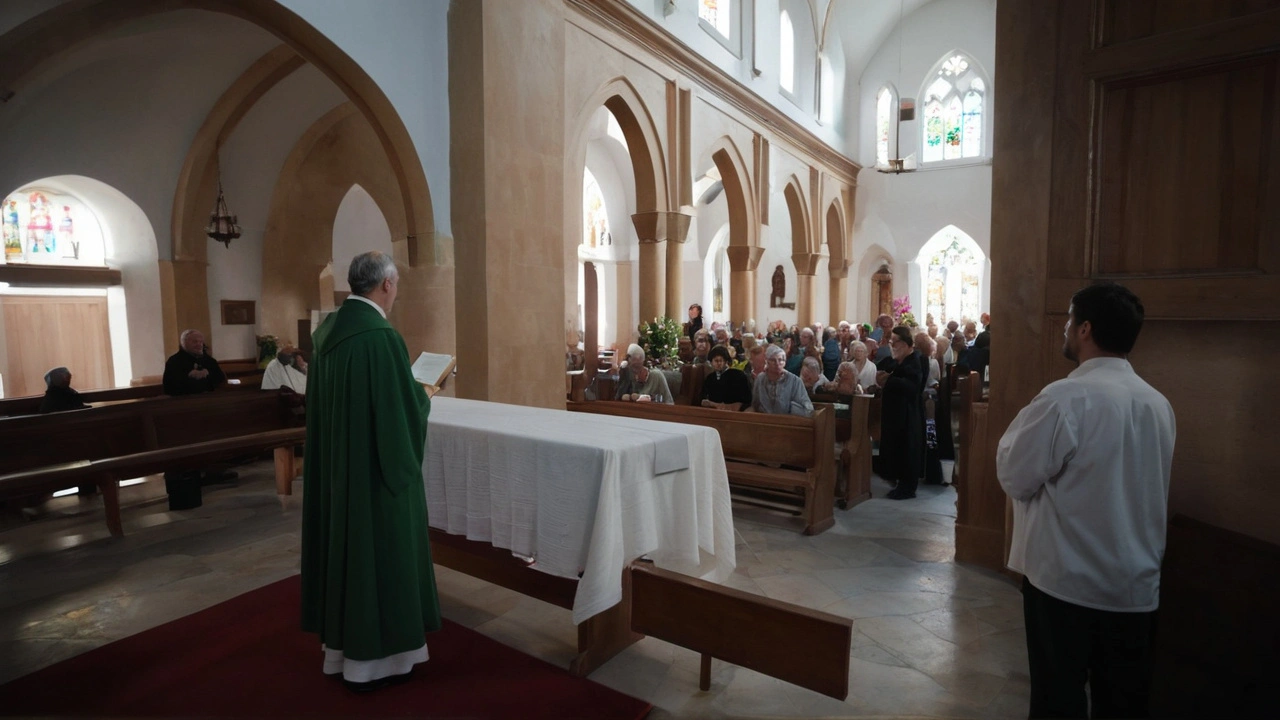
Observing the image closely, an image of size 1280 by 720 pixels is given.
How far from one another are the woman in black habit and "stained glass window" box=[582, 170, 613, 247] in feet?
44.2

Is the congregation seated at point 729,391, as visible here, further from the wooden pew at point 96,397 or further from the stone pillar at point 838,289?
the stone pillar at point 838,289

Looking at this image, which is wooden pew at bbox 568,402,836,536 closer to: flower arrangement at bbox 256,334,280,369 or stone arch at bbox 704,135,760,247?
flower arrangement at bbox 256,334,280,369

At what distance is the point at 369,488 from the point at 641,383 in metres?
4.64

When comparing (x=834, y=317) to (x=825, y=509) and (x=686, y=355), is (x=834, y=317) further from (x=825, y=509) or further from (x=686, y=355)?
(x=825, y=509)

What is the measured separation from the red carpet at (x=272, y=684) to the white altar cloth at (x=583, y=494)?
1.51 ft

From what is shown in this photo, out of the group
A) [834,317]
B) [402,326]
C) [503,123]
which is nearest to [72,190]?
[402,326]

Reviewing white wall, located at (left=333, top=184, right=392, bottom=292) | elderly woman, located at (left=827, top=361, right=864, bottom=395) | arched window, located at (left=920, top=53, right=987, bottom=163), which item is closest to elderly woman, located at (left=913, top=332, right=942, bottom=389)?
elderly woman, located at (left=827, top=361, right=864, bottom=395)

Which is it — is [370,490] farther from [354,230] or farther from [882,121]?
[882,121]

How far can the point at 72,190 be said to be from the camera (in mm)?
10219

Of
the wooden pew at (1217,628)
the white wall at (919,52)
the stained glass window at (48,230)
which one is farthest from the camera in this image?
the white wall at (919,52)

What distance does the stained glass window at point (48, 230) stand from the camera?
1029cm

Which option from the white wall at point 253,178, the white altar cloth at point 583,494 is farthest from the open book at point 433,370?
the white wall at point 253,178

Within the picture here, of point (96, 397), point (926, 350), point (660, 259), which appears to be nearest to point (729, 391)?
point (926, 350)

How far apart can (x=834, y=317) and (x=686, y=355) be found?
12444mm
